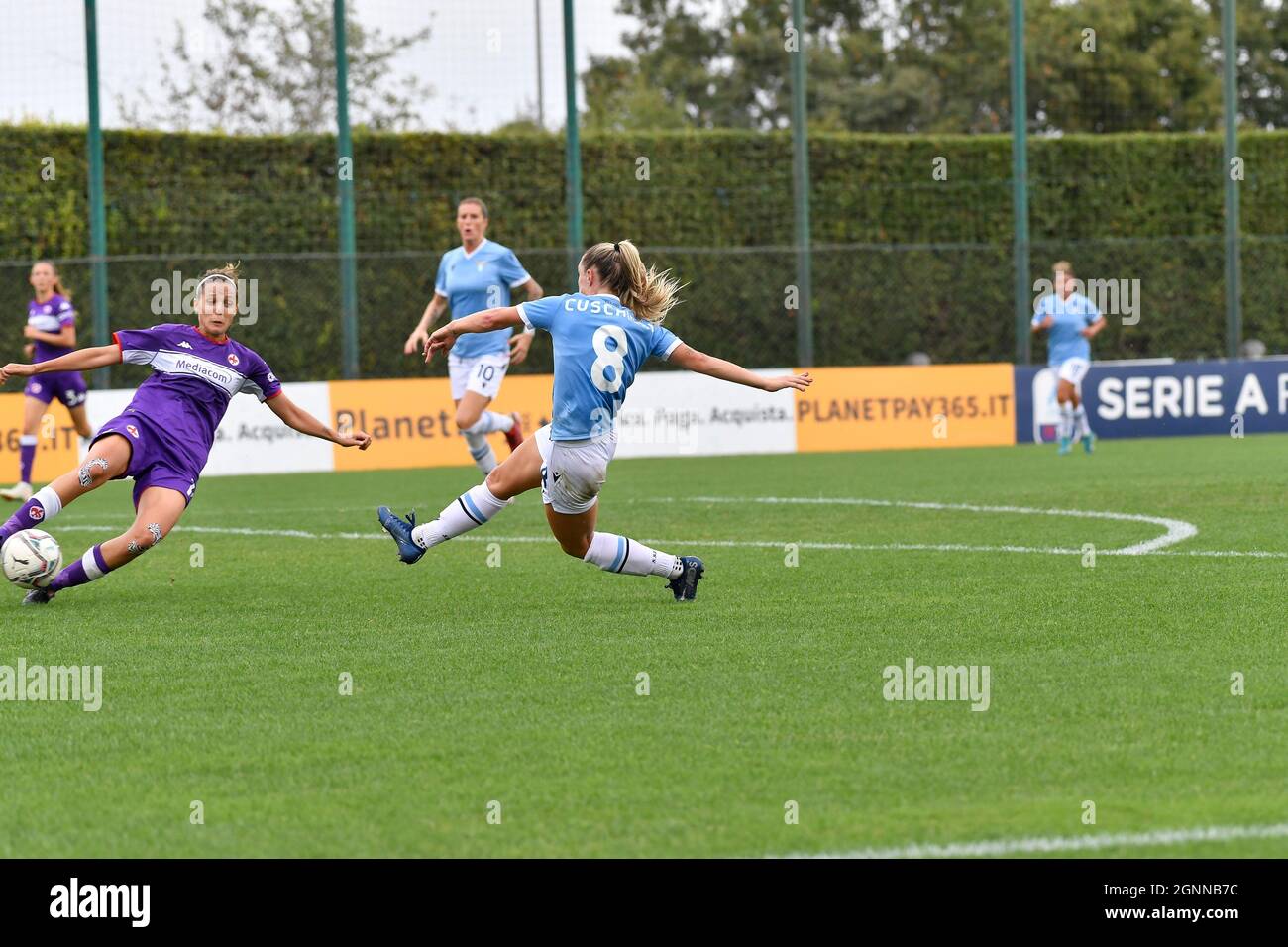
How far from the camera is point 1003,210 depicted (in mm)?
30078

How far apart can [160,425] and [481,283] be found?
5.62 metres

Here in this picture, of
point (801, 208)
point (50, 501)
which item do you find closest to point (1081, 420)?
point (801, 208)

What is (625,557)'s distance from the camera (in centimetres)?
861

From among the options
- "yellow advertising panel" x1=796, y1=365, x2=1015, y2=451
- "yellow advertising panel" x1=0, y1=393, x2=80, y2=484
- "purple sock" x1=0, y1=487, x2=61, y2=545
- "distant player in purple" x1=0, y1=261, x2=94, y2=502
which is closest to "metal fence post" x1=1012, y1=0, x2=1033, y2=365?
"yellow advertising panel" x1=796, y1=365, x2=1015, y2=451

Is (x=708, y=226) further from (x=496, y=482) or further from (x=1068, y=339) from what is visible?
(x=496, y=482)

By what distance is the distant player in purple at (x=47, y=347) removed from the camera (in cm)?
1650

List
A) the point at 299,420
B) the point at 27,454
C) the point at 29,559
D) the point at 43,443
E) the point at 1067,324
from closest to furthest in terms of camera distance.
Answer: the point at 29,559 < the point at 299,420 < the point at 27,454 < the point at 43,443 < the point at 1067,324

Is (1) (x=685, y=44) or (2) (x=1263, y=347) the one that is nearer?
(2) (x=1263, y=347)

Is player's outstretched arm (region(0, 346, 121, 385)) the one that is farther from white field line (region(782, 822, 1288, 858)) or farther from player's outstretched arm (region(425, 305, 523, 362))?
white field line (region(782, 822, 1288, 858))

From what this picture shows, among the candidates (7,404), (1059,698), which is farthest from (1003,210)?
(1059,698)

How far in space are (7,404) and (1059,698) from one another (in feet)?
54.2

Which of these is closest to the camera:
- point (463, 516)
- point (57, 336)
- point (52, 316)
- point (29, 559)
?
point (29, 559)

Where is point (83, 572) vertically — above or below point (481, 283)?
below
